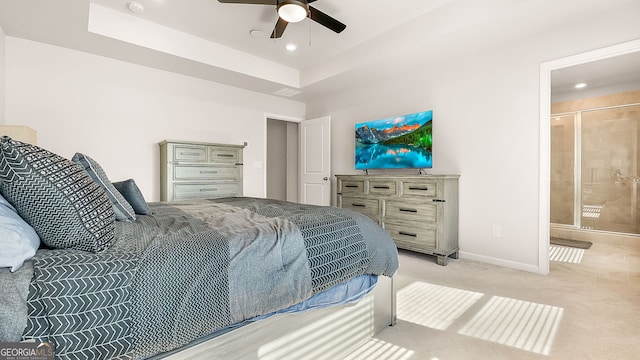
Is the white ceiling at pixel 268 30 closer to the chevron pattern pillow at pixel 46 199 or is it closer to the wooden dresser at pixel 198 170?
the wooden dresser at pixel 198 170

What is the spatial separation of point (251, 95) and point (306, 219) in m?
3.77

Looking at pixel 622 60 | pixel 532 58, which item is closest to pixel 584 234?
pixel 622 60

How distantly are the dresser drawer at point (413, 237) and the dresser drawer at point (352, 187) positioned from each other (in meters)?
0.60

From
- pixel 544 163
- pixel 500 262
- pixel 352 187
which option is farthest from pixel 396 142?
pixel 500 262

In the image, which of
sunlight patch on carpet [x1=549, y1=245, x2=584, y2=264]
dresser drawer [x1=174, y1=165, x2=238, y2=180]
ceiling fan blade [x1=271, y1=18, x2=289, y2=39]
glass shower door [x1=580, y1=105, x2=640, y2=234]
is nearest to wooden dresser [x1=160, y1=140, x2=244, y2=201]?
dresser drawer [x1=174, y1=165, x2=238, y2=180]

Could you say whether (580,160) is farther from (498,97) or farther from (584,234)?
(498,97)

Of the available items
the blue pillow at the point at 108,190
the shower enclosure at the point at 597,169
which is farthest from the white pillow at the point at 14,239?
the shower enclosure at the point at 597,169

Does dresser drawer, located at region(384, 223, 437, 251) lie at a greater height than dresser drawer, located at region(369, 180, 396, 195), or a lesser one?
lesser

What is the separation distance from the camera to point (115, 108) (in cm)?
355

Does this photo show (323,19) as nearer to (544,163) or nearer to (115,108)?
(544,163)

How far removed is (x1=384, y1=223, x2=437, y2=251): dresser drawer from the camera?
321 centimetres

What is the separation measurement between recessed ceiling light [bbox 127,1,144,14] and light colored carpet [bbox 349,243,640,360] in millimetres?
3576

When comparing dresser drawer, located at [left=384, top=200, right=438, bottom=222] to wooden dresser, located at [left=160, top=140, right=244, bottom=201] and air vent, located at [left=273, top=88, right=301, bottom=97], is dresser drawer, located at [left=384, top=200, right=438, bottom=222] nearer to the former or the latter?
wooden dresser, located at [left=160, top=140, right=244, bottom=201]

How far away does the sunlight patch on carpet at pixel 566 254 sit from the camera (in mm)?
3217
